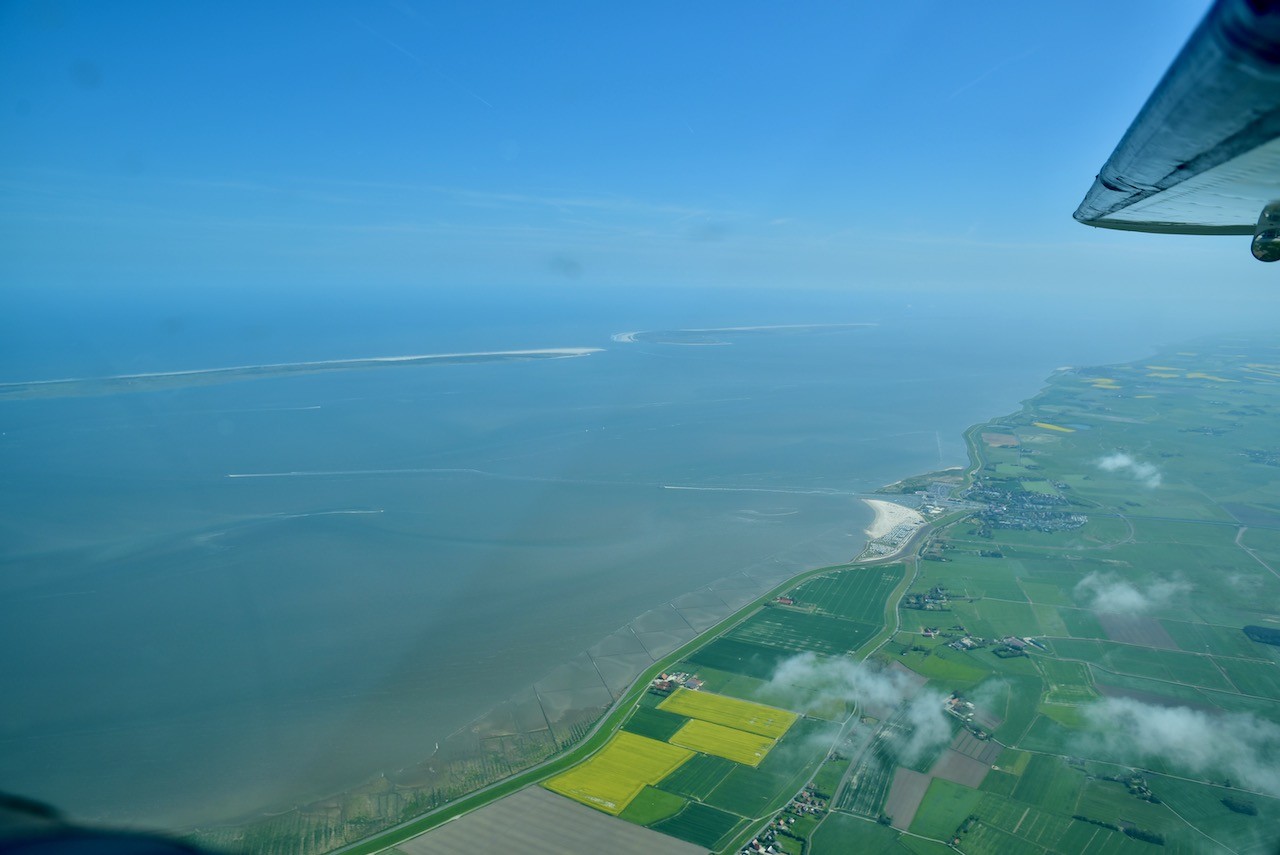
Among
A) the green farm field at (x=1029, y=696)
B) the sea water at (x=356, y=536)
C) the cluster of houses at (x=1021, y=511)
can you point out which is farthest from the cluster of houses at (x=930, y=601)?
the cluster of houses at (x=1021, y=511)

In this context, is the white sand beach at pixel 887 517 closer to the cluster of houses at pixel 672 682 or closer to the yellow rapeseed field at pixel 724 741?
the cluster of houses at pixel 672 682

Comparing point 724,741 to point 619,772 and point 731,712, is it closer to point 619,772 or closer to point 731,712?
point 731,712

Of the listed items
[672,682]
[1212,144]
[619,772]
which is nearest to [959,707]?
[672,682]

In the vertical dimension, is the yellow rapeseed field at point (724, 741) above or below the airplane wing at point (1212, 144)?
below

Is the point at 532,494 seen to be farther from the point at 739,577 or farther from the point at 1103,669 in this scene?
the point at 1103,669

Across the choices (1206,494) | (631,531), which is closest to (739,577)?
(631,531)

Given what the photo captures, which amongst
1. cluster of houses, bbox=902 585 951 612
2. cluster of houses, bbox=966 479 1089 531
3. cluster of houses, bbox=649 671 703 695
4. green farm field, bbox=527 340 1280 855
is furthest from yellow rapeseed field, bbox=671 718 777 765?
cluster of houses, bbox=966 479 1089 531

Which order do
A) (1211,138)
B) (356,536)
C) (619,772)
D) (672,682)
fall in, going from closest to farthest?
(1211,138)
(619,772)
(672,682)
(356,536)
